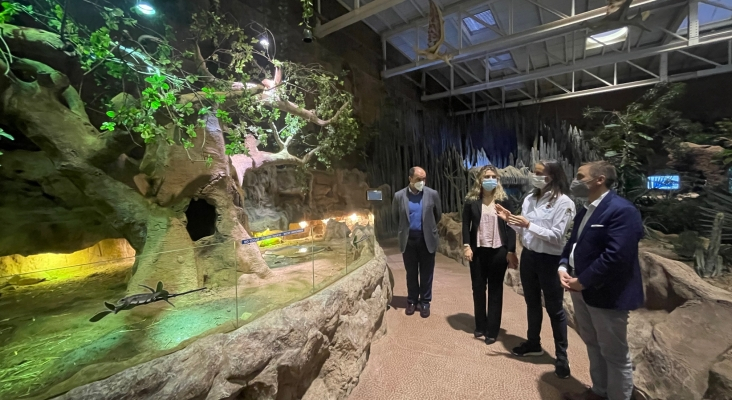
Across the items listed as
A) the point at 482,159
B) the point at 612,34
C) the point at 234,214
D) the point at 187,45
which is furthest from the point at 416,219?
the point at 612,34

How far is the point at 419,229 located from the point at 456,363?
4.05ft

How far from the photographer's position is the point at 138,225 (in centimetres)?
251

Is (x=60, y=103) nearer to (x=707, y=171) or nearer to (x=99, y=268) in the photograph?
(x=99, y=268)

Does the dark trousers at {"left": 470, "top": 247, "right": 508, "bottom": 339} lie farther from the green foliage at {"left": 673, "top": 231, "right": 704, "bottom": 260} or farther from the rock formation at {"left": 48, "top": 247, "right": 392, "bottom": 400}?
the green foliage at {"left": 673, "top": 231, "right": 704, "bottom": 260}

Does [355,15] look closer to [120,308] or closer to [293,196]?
[293,196]

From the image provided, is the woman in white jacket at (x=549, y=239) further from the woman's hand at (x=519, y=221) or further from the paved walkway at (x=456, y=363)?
the paved walkway at (x=456, y=363)

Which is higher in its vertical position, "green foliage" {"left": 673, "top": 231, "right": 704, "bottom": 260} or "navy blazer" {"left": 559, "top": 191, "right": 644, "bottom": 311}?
"navy blazer" {"left": 559, "top": 191, "right": 644, "bottom": 311}

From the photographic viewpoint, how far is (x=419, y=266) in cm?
337

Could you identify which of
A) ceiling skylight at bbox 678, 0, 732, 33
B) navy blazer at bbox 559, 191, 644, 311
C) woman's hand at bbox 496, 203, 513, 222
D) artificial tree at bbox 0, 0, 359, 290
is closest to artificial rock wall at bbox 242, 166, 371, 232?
artificial tree at bbox 0, 0, 359, 290

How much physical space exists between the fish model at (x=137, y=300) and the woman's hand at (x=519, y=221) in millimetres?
2051

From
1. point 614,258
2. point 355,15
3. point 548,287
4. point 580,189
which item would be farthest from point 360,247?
point 355,15

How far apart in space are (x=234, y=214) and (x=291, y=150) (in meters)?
3.45

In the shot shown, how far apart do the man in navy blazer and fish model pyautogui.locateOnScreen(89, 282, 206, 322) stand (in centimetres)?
210

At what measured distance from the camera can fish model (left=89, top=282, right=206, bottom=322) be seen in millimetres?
1498
